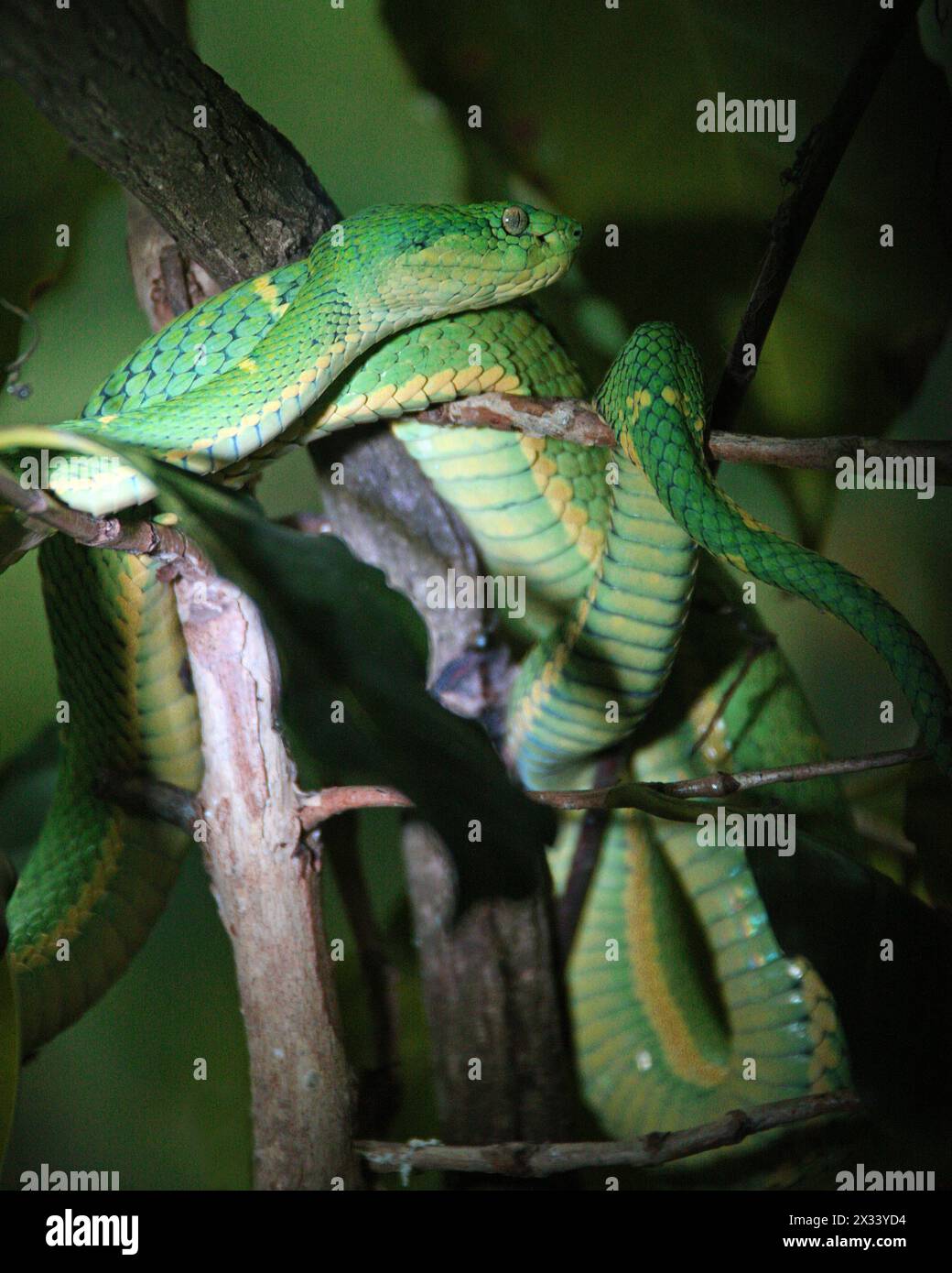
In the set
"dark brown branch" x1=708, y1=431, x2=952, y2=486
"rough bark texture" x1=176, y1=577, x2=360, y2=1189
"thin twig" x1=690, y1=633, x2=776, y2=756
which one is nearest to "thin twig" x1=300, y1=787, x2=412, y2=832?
"rough bark texture" x1=176, y1=577, x2=360, y2=1189

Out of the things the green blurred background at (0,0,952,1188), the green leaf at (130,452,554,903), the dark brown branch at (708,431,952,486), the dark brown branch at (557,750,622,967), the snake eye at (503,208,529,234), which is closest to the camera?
the green leaf at (130,452,554,903)

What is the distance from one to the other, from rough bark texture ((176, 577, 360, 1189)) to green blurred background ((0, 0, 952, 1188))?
43 centimetres

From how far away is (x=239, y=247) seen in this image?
2.60 feet

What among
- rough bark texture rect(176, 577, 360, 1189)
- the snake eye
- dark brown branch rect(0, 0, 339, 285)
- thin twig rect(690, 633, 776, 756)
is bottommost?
rough bark texture rect(176, 577, 360, 1189)

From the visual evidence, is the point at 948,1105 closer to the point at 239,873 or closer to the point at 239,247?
the point at 239,873

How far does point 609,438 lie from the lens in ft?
2.51

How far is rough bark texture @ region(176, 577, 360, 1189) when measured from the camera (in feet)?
2.35

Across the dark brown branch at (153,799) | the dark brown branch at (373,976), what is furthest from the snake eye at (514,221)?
the dark brown branch at (373,976)

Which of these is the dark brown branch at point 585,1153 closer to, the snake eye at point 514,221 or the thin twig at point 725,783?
the thin twig at point 725,783

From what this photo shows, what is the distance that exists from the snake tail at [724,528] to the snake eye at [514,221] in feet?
0.51

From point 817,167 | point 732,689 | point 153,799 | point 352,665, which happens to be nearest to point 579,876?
point 732,689

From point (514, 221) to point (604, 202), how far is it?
275 mm

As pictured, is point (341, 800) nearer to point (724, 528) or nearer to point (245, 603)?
point (245, 603)

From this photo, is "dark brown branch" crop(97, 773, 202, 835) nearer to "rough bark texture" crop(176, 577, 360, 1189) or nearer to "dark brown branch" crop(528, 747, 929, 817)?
"rough bark texture" crop(176, 577, 360, 1189)
